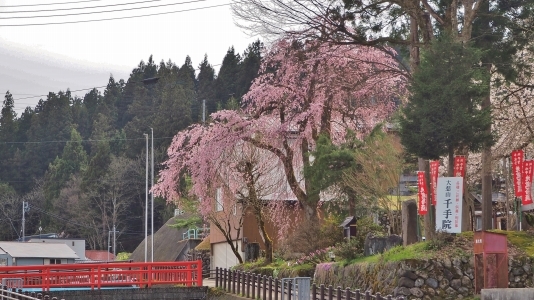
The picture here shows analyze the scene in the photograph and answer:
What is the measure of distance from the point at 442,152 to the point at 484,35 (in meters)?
4.70

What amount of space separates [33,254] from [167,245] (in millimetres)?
Result: 14687

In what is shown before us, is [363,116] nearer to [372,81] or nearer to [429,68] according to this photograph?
[372,81]

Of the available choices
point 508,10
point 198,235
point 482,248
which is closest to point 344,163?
point 508,10

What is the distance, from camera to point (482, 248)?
2120 cm

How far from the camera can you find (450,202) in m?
22.7

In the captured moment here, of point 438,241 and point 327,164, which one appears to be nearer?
point 438,241

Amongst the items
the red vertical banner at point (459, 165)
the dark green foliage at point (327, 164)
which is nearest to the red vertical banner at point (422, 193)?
the red vertical banner at point (459, 165)

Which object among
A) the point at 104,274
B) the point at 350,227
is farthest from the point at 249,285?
the point at 104,274

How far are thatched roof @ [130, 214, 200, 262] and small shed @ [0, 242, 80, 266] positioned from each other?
9.47 m

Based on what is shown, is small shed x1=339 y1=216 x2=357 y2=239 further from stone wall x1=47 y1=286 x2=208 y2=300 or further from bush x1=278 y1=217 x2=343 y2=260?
stone wall x1=47 y1=286 x2=208 y2=300

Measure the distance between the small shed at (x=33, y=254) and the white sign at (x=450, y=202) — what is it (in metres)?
37.3

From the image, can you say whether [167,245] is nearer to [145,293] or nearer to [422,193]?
[145,293]

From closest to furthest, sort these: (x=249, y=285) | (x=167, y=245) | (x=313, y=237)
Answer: (x=249, y=285), (x=313, y=237), (x=167, y=245)

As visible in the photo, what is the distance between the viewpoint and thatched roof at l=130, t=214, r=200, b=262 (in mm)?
64812
